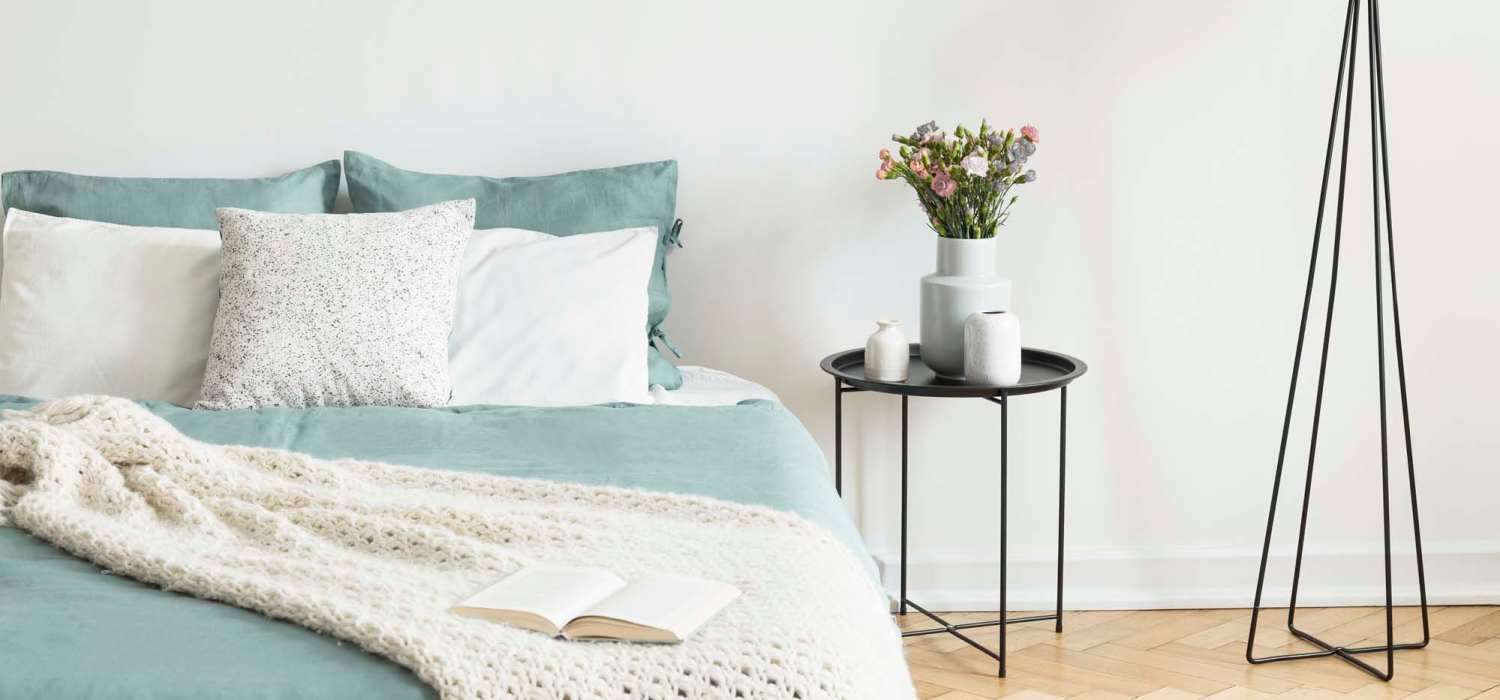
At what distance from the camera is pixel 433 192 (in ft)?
8.70

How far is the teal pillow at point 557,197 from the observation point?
264 cm

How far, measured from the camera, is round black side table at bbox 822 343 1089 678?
2.46 metres

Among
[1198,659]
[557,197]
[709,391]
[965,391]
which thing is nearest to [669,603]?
[965,391]

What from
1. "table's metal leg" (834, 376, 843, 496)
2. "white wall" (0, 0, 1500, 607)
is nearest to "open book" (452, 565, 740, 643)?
"table's metal leg" (834, 376, 843, 496)

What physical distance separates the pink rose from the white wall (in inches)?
12.8

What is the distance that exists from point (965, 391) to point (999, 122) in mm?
686

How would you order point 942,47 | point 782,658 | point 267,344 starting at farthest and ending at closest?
point 942,47
point 267,344
point 782,658

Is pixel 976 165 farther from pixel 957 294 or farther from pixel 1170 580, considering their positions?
pixel 1170 580

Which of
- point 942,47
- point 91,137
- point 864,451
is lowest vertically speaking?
point 864,451

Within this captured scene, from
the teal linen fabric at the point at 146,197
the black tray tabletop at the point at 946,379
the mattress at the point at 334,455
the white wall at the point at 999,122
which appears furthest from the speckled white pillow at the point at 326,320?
the black tray tabletop at the point at 946,379

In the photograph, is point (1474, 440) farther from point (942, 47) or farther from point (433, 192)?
point (433, 192)

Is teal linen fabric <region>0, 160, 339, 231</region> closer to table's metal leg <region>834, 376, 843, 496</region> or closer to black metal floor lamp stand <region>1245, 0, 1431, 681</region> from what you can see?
table's metal leg <region>834, 376, 843, 496</region>

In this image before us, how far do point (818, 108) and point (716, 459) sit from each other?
1171mm

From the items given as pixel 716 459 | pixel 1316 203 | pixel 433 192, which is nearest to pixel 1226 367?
pixel 1316 203
